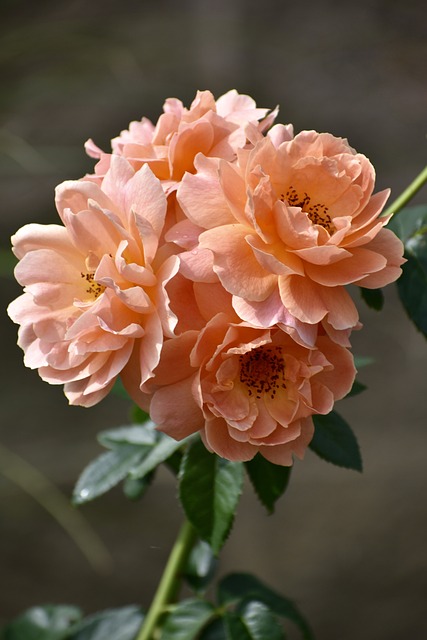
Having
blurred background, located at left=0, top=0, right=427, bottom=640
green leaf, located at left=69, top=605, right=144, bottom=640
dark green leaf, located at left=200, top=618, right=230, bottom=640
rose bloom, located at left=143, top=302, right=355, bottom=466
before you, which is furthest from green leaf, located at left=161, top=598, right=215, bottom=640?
blurred background, located at left=0, top=0, right=427, bottom=640

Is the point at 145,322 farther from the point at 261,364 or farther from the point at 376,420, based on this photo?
the point at 376,420

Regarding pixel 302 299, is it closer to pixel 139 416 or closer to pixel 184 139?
pixel 184 139

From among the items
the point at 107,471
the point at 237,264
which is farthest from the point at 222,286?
the point at 107,471

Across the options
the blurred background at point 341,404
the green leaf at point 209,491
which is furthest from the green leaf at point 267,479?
the blurred background at point 341,404

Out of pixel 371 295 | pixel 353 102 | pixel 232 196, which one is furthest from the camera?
pixel 353 102

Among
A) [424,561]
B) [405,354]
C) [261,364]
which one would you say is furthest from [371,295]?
[424,561]

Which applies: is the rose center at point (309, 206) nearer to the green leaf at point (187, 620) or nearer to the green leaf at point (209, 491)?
the green leaf at point (209, 491)
